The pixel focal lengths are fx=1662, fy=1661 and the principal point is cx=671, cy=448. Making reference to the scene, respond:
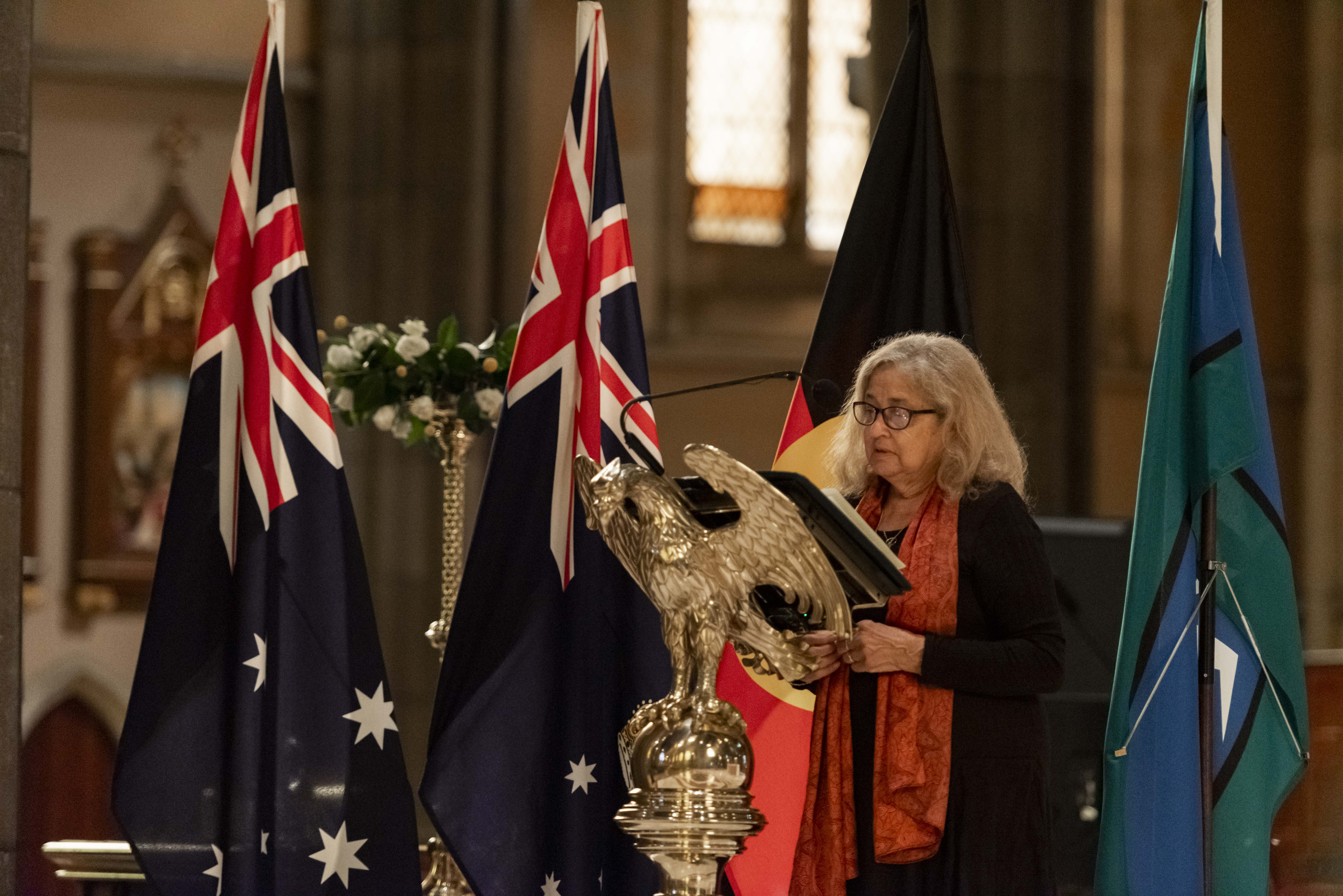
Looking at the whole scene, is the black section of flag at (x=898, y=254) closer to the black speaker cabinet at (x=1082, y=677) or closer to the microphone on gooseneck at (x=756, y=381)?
the microphone on gooseneck at (x=756, y=381)

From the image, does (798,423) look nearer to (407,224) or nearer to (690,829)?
(690,829)

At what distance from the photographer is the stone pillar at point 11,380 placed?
267 centimetres

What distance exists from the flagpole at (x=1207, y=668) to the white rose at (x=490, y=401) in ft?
5.73

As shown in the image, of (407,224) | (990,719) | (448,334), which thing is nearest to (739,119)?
(407,224)

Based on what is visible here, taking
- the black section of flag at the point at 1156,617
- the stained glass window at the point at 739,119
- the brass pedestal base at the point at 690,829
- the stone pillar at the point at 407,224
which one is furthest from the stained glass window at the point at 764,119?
the brass pedestal base at the point at 690,829

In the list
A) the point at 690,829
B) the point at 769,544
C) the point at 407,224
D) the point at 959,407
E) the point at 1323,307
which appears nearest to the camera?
the point at 690,829

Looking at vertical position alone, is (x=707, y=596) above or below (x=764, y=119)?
below

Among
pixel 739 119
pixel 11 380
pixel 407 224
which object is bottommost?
pixel 11 380

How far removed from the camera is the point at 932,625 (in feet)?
8.57

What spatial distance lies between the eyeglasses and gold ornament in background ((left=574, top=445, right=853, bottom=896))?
414mm

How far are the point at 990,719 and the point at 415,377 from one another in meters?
2.03

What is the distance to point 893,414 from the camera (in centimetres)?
261

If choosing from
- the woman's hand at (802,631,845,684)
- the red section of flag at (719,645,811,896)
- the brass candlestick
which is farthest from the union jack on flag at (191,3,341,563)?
the woman's hand at (802,631,845,684)

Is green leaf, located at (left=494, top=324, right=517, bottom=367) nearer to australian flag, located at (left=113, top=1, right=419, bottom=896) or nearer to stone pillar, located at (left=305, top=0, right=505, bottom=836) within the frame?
australian flag, located at (left=113, top=1, right=419, bottom=896)
